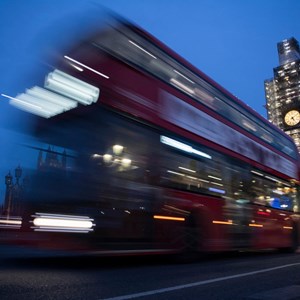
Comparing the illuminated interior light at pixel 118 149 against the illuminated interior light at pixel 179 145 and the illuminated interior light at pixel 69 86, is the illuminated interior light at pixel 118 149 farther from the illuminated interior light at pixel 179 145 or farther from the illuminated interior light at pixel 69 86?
the illuminated interior light at pixel 179 145

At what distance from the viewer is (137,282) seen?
5367mm

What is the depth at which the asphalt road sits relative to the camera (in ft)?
14.4

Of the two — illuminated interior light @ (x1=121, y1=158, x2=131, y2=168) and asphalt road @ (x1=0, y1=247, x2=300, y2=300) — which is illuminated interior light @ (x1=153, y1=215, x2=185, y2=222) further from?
illuminated interior light @ (x1=121, y1=158, x2=131, y2=168)

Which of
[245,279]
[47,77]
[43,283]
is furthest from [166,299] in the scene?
[47,77]

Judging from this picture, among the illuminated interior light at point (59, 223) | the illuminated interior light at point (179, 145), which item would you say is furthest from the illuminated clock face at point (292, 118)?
the illuminated interior light at point (59, 223)

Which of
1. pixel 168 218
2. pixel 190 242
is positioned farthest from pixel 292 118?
pixel 168 218

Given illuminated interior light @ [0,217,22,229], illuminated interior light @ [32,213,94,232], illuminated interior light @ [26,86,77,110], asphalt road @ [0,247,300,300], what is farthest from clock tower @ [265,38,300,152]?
illuminated interior light @ [0,217,22,229]

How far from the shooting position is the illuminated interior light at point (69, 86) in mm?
6391

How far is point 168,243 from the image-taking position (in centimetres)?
761

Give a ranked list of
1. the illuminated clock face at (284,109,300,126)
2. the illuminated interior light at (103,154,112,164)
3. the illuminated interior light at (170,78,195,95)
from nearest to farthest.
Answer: the illuminated interior light at (103,154,112,164), the illuminated interior light at (170,78,195,95), the illuminated clock face at (284,109,300,126)

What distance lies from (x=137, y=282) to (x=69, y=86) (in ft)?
10.9

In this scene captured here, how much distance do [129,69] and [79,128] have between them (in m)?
1.63

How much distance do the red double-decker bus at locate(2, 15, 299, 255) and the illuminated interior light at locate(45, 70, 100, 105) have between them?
2cm

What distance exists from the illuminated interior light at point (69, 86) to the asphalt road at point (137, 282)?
2.86m
